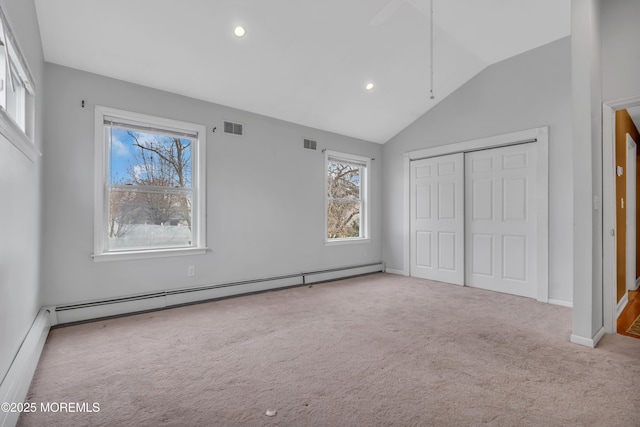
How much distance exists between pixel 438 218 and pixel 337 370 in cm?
358

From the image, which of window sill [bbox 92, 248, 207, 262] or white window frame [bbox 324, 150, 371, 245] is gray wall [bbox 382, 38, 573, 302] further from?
window sill [bbox 92, 248, 207, 262]

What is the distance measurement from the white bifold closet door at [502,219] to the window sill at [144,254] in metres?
3.83

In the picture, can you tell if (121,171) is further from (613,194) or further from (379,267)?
(613,194)

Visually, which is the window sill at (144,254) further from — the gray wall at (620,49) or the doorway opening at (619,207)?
the gray wall at (620,49)

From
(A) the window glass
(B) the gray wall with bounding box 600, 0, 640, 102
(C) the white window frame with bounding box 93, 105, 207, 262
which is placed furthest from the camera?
(A) the window glass

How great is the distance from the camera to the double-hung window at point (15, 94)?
1708mm

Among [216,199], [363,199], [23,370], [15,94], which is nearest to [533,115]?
[363,199]

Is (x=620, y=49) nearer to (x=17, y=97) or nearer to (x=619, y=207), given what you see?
(x=619, y=207)

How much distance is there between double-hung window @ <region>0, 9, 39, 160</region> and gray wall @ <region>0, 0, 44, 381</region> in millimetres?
72

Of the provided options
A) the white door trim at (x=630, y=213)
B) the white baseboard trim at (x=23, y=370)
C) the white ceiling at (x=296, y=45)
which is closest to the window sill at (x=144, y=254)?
the white baseboard trim at (x=23, y=370)

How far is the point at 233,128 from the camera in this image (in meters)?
4.17

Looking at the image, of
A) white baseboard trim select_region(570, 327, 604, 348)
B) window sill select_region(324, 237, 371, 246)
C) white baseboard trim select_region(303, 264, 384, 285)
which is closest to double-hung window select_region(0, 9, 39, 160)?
white baseboard trim select_region(303, 264, 384, 285)

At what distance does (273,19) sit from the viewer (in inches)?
122

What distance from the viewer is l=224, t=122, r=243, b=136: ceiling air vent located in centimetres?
412
